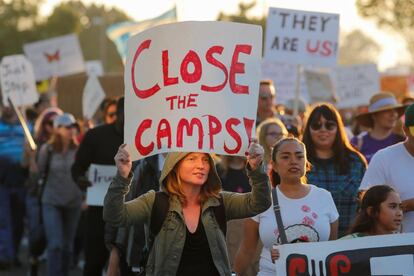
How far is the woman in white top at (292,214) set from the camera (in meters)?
7.43

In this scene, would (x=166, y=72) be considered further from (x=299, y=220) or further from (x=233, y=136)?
(x=299, y=220)

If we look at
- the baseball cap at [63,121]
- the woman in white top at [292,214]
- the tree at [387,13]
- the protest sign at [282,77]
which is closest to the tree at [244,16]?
the tree at [387,13]

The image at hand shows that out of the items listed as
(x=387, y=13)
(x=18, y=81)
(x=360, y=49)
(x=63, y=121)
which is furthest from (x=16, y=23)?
(x=360, y=49)

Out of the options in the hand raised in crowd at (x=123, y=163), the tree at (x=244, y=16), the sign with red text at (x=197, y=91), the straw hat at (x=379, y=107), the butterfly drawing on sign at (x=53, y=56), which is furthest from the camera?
the tree at (x=244, y=16)

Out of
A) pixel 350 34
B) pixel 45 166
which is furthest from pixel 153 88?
pixel 350 34

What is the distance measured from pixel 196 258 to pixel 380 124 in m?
4.91

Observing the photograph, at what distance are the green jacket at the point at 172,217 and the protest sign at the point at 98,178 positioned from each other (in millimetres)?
4062

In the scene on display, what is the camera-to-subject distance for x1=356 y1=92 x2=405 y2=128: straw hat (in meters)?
11.4

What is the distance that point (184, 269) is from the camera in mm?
6688

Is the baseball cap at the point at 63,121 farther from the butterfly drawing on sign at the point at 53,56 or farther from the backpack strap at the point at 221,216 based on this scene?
the butterfly drawing on sign at the point at 53,56

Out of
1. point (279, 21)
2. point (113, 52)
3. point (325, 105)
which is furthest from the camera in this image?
point (113, 52)

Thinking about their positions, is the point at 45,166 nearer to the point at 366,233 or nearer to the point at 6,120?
the point at 6,120

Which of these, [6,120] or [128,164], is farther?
[6,120]

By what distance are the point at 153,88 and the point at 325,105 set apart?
2.43 m
